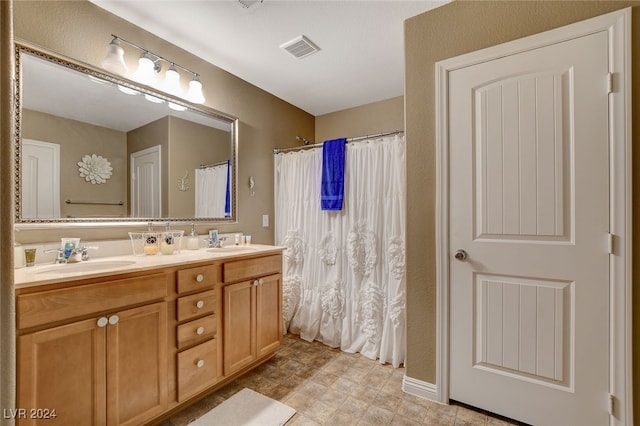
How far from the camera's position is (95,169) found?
1.75 metres

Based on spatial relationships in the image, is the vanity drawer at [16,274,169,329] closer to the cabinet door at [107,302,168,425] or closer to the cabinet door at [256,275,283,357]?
the cabinet door at [107,302,168,425]

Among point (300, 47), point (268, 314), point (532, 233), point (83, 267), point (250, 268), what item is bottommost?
point (268, 314)

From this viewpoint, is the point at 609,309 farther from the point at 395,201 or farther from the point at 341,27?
the point at 341,27

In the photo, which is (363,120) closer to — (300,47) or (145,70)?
(300,47)

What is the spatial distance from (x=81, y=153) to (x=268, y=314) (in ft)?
5.30

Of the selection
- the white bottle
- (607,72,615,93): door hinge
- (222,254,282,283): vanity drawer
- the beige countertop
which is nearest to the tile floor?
(222,254,282,283): vanity drawer

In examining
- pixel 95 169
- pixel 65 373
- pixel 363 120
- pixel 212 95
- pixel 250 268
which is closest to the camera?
pixel 65 373

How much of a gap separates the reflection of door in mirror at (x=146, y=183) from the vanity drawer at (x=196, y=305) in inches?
29.1

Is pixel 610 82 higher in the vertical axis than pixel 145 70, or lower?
lower

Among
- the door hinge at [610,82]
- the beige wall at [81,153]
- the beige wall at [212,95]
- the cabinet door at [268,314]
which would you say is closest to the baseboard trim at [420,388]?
the cabinet door at [268,314]

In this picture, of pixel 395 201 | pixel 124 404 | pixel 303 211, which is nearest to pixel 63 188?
pixel 124 404

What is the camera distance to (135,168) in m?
1.91

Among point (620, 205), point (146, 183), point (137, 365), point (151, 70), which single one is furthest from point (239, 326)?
point (620, 205)

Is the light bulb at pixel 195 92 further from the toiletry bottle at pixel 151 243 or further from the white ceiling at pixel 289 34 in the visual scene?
the toiletry bottle at pixel 151 243
